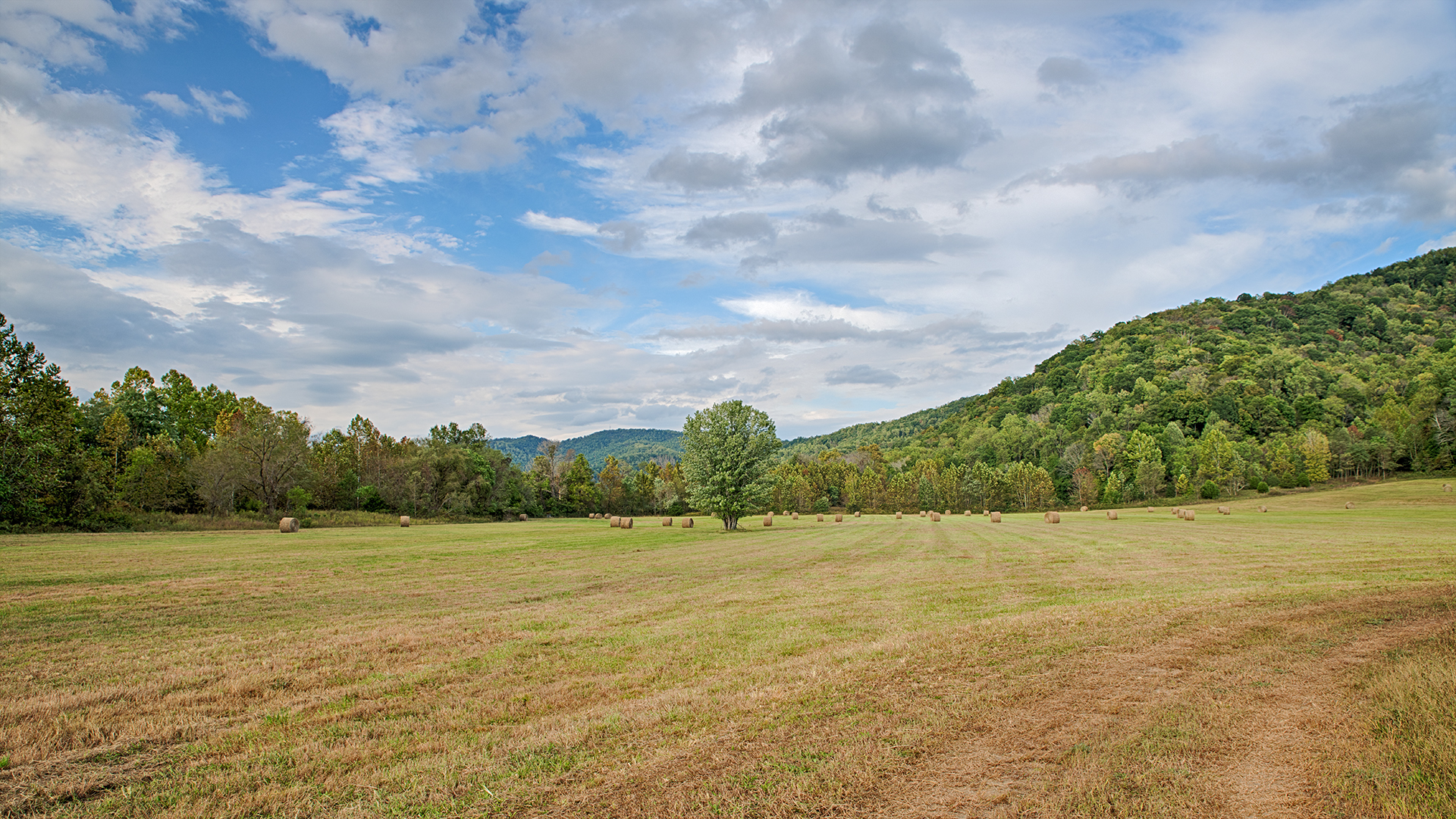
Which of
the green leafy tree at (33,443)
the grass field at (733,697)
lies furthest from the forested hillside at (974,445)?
the grass field at (733,697)

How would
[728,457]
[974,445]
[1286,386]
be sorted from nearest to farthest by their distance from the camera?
1. [728,457]
2. [1286,386]
3. [974,445]

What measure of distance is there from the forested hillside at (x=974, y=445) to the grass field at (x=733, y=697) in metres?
34.1

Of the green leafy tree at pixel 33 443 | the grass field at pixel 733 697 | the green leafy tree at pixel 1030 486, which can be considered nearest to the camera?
the grass field at pixel 733 697

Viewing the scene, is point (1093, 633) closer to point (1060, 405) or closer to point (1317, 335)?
point (1060, 405)

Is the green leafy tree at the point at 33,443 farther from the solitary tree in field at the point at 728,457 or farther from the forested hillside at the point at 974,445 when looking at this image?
the solitary tree in field at the point at 728,457

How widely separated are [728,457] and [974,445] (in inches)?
4985

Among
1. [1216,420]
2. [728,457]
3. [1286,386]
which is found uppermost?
[1286,386]

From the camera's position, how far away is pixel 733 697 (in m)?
7.39

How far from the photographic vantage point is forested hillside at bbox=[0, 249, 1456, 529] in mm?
43375

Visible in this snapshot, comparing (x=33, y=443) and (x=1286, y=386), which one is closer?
(x=33, y=443)

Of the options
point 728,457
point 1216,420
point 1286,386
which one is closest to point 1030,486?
point 1216,420

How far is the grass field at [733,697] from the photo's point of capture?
16.3ft

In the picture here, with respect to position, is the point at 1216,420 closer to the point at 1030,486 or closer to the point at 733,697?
the point at 1030,486

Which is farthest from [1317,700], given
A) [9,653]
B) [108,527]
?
[108,527]
